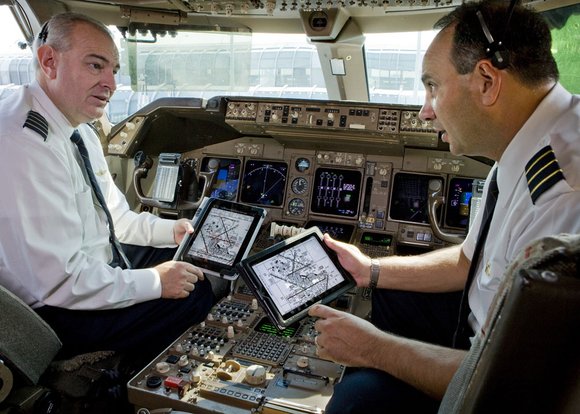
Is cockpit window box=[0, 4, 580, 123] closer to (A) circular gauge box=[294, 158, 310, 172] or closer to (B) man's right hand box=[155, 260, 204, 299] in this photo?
(A) circular gauge box=[294, 158, 310, 172]

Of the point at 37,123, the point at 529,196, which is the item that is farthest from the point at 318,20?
the point at 529,196

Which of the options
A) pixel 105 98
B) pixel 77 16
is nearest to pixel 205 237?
pixel 105 98

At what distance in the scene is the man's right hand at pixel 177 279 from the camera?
1.70 metres

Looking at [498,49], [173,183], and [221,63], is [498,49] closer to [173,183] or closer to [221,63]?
[173,183]

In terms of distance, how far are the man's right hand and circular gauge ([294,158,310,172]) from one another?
127cm

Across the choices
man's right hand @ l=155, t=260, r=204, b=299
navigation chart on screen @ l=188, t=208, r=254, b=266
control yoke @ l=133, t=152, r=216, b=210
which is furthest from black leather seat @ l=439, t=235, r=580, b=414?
control yoke @ l=133, t=152, r=216, b=210

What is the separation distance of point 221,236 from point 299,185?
1.02 metres

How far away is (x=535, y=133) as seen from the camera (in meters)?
1.18

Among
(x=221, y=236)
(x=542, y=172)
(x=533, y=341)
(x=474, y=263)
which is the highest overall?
(x=542, y=172)

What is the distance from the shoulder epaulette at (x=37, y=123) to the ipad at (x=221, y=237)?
2.19ft

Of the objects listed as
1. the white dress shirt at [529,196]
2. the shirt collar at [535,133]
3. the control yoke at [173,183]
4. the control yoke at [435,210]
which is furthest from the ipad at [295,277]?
the control yoke at [173,183]

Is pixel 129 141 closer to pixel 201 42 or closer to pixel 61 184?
pixel 201 42

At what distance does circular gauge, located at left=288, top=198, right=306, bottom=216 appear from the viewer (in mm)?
2838

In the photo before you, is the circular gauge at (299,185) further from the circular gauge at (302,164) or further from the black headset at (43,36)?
the black headset at (43,36)
